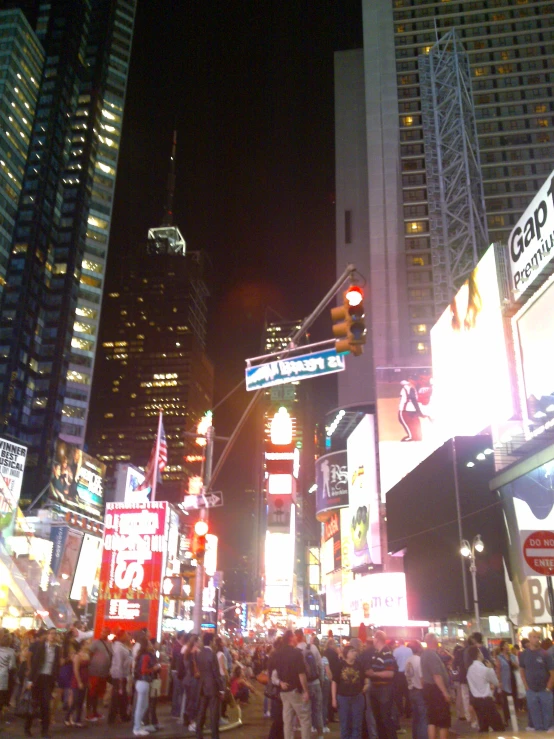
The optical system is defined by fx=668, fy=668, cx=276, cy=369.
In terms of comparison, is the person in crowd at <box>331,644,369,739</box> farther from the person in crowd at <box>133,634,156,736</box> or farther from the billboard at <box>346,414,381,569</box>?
the billboard at <box>346,414,381,569</box>

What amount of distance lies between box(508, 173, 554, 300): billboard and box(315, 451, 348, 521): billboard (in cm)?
5137

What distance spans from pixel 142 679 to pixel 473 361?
21.4m

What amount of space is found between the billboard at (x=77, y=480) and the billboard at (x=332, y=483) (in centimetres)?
2669

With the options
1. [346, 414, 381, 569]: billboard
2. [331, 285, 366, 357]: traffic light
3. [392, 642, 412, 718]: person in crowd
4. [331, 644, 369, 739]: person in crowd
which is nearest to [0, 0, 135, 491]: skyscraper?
[346, 414, 381, 569]: billboard

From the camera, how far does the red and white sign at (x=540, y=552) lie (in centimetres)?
1020

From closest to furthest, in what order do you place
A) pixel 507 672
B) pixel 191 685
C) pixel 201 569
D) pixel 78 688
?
pixel 78 688 → pixel 191 685 → pixel 507 672 → pixel 201 569

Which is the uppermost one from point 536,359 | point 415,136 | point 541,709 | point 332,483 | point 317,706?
point 415,136

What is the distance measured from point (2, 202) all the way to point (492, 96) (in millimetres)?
70820

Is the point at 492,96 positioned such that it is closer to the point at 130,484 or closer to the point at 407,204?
the point at 407,204

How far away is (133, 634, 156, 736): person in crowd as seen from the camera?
1262cm

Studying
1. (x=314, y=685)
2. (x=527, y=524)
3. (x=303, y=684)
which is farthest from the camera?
(x=527, y=524)

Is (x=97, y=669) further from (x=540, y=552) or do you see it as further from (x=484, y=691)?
(x=540, y=552)

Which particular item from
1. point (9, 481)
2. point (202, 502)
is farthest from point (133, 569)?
point (9, 481)

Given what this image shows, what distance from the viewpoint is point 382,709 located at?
409 inches
